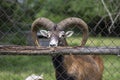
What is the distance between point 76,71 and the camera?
8.73 metres

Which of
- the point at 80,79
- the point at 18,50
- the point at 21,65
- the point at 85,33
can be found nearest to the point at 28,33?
the point at 21,65

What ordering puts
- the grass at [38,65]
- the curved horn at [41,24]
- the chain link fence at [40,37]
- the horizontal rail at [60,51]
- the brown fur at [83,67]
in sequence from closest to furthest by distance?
the horizontal rail at [60,51] < the brown fur at [83,67] < the curved horn at [41,24] < the chain link fence at [40,37] < the grass at [38,65]

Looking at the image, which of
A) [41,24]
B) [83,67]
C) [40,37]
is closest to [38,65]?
[40,37]

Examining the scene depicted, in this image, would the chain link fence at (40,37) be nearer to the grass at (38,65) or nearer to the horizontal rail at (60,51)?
the grass at (38,65)

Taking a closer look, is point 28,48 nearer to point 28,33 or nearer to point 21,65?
point 28,33

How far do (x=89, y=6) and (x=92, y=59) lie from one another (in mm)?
8714

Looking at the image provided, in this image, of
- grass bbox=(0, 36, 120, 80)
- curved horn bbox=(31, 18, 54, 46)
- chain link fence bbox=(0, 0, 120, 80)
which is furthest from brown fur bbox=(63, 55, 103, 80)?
grass bbox=(0, 36, 120, 80)

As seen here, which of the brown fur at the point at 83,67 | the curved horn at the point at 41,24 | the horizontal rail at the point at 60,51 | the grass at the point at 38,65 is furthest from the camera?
the grass at the point at 38,65

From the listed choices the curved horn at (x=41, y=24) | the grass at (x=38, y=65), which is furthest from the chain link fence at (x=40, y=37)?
the curved horn at (x=41, y=24)

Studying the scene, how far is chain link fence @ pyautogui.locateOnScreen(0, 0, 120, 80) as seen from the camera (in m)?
11.7

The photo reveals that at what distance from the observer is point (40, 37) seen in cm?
1272

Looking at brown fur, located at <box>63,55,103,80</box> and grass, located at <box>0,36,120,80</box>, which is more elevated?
brown fur, located at <box>63,55,103,80</box>

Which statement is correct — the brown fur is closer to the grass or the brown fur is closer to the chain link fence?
the chain link fence

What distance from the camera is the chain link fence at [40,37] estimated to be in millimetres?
11664
